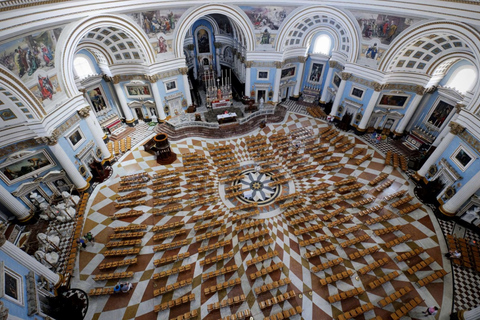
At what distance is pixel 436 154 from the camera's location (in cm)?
1889

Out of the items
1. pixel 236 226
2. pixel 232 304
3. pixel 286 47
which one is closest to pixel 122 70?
pixel 286 47

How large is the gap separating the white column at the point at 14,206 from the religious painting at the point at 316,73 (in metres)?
34.2

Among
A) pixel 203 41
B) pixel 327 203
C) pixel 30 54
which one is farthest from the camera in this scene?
pixel 203 41

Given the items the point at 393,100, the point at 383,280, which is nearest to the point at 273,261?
the point at 383,280

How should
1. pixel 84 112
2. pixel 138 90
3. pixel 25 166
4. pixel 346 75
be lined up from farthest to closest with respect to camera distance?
pixel 138 90 → pixel 346 75 → pixel 84 112 → pixel 25 166

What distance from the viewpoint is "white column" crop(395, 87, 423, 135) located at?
22.4 m

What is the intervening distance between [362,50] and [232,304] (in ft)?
82.5

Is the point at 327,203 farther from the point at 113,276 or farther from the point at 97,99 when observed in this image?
the point at 97,99

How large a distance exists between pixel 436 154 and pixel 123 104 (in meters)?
32.2

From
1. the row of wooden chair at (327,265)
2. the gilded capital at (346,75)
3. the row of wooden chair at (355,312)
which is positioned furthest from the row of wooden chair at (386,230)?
the gilded capital at (346,75)

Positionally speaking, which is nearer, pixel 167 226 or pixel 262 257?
pixel 262 257

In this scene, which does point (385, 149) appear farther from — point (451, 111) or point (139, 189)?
point (139, 189)

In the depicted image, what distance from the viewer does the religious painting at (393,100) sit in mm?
23428

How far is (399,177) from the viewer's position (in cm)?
2116
